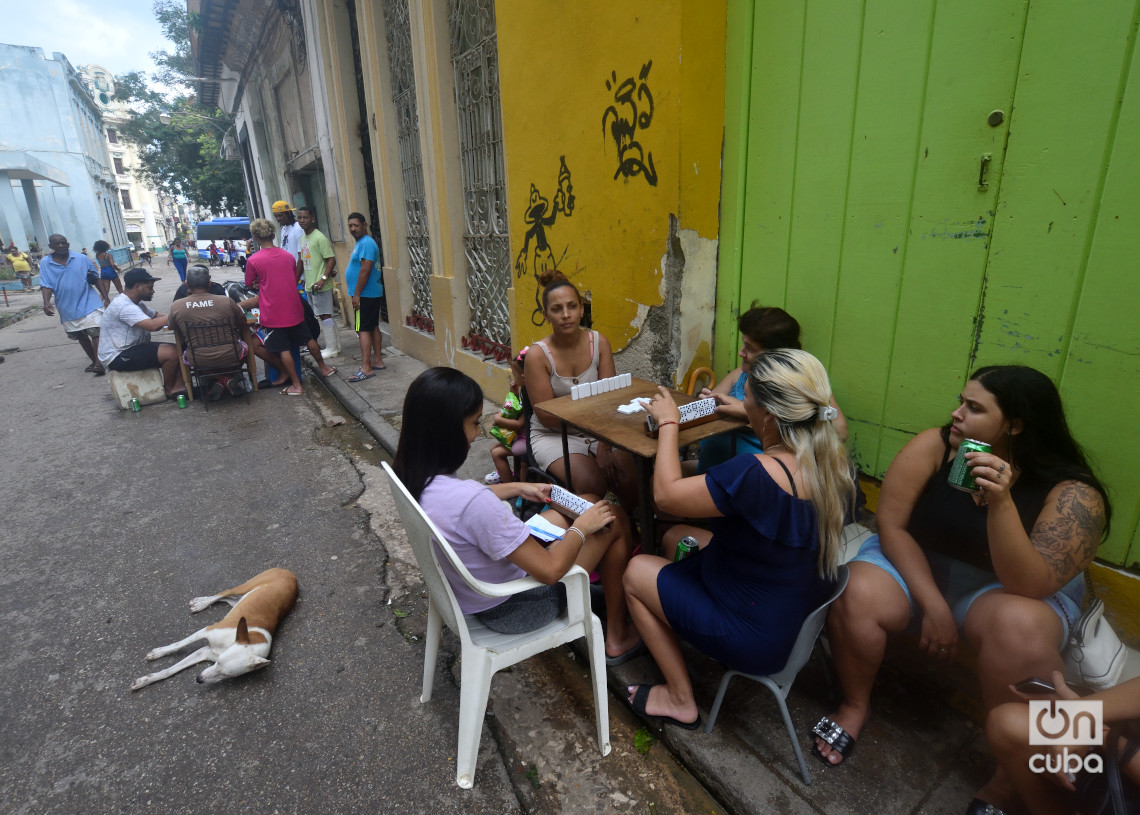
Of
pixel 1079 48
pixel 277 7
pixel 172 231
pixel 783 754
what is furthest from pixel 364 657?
pixel 172 231

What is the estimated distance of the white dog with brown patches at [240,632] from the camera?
2406mm

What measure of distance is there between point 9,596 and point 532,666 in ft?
9.32

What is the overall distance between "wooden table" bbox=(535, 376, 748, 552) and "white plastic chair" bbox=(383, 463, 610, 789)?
1.62 feet

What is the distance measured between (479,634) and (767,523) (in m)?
0.97

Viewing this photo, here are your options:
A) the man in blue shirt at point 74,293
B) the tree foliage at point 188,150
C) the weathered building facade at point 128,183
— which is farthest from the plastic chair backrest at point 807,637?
the weathered building facade at point 128,183

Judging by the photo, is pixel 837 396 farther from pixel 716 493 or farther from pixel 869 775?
pixel 869 775

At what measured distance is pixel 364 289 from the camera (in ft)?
22.4

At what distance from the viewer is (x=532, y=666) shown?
245cm

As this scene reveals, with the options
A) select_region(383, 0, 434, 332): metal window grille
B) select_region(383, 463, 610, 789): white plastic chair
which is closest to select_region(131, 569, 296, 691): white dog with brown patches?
select_region(383, 463, 610, 789): white plastic chair

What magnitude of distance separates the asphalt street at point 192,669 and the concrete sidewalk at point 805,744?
27 centimetres

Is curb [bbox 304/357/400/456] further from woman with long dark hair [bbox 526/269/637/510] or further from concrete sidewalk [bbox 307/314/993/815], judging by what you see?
concrete sidewalk [bbox 307/314/993/815]

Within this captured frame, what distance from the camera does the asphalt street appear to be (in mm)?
1976

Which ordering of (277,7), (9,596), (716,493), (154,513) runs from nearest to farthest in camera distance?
(716,493) < (9,596) < (154,513) < (277,7)

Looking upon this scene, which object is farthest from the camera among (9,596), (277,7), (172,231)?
(172,231)
